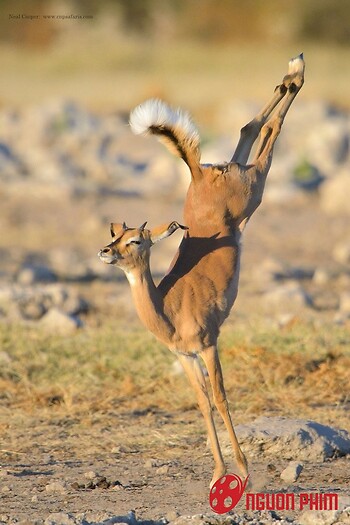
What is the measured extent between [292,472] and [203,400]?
0.50m

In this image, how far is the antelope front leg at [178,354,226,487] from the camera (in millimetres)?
5285

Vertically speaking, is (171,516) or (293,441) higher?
(293,441)

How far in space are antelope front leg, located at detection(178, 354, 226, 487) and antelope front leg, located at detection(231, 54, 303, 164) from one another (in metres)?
1.13

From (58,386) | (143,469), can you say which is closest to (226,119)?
(58,386)

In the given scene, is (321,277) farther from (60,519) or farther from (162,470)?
(60,519)

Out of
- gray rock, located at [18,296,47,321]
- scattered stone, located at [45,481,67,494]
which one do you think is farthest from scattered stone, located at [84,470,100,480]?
gray rock, located at [18,296,47,321]

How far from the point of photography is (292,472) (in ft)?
17.5

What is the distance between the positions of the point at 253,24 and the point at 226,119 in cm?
2083

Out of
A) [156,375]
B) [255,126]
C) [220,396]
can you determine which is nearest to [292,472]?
[220,396]

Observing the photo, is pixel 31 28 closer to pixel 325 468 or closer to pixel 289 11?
pixel 289 11

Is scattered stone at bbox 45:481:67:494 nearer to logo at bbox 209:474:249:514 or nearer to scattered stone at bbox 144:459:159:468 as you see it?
scattered stone at bbox 144:459:159:468

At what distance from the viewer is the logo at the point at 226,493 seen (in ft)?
16.1

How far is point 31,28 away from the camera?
37.0 meters

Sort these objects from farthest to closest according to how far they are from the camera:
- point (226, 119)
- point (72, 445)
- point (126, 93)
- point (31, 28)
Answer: point (31, 28) < point (126, 93) < point (226, 119) < point (72, 445)
